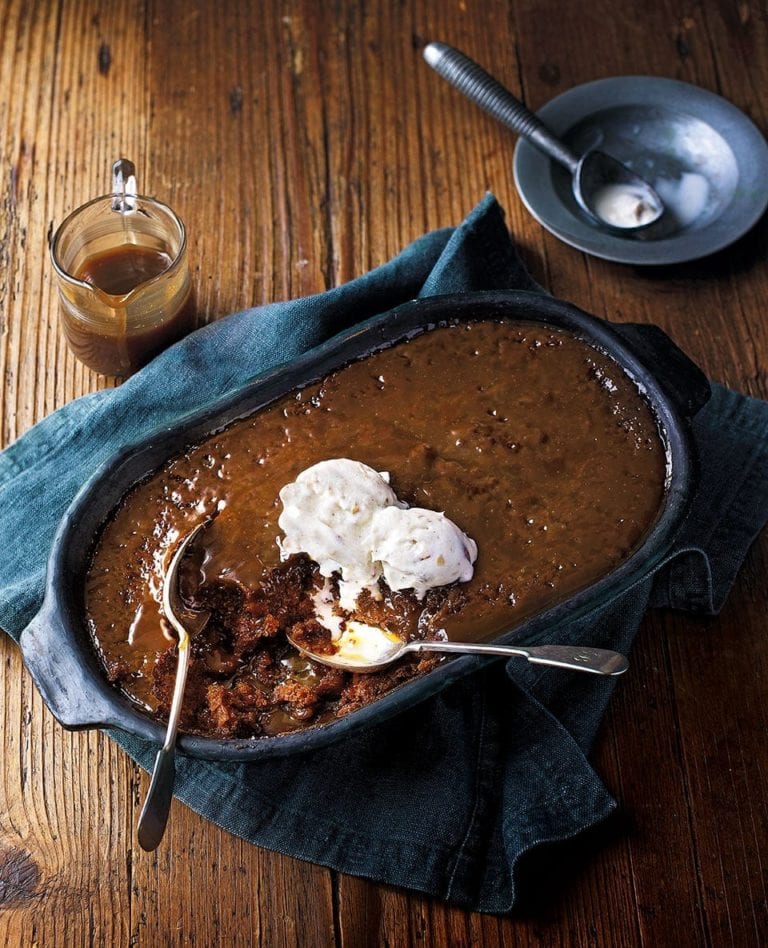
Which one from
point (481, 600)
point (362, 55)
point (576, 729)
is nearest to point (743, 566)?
point (576, 729)

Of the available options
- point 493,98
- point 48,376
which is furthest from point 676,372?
point 48,376

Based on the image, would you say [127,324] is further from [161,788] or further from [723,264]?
[723,264]

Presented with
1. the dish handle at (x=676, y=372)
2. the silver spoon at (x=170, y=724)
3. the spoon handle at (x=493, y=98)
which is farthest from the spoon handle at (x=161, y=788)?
the spoon handle at (x=493, y=98)

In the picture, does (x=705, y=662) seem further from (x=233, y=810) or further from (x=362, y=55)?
(x=362, y=55)

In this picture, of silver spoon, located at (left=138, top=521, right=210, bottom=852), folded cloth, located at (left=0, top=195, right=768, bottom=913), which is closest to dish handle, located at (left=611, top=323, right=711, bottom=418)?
folded cloth, located at (left=0, top=195, right=768, bottom=913)

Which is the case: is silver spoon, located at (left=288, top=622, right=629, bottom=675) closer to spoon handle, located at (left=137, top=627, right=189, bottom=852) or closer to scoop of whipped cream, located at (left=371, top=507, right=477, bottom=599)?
scoop of whipped cream, located at (left=371, top=507, right=477, bottom=599)

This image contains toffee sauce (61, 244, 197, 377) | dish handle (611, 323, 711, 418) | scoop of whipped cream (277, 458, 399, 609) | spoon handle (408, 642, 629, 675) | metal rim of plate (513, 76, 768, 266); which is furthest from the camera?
metal rim of plate (513, 76, 768, 266)
